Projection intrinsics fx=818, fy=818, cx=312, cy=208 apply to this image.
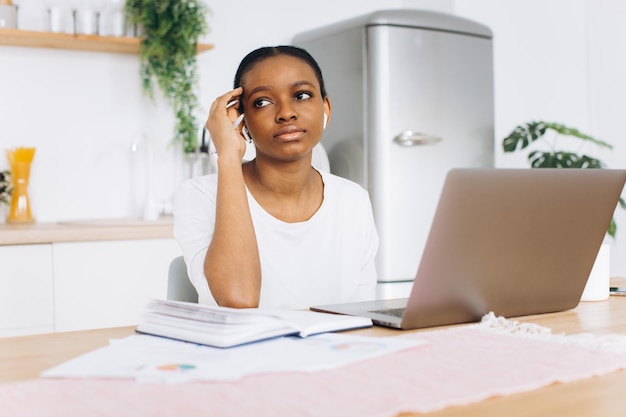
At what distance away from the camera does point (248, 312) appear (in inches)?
42.2

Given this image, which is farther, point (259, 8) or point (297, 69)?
point (259, 8)

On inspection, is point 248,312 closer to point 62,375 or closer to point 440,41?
point 62,375

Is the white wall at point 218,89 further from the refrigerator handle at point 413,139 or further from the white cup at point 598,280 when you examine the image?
the white cup at point 598,280

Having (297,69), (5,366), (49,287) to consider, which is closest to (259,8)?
(49,287)

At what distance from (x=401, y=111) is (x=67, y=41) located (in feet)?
4.09

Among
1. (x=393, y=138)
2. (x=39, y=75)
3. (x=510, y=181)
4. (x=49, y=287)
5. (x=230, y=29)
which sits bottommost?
(x=49, y=287)

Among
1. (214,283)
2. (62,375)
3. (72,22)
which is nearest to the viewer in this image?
(62,375)

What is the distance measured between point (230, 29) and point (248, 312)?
246 centimetres

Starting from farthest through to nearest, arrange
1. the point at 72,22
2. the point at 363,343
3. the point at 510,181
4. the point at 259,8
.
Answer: the point at 259,8 < the point at 72,22 < the point at 510,181 < the point at 363,343

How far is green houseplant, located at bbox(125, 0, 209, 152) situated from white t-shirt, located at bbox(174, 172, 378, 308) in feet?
4.54

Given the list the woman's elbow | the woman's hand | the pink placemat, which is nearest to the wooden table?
the pink placemat

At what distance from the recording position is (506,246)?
1.20 m

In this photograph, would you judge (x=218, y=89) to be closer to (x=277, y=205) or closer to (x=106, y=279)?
(x=106, y=279)

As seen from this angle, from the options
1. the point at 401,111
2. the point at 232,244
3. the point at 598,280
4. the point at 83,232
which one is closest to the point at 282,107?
the point at 232,244
